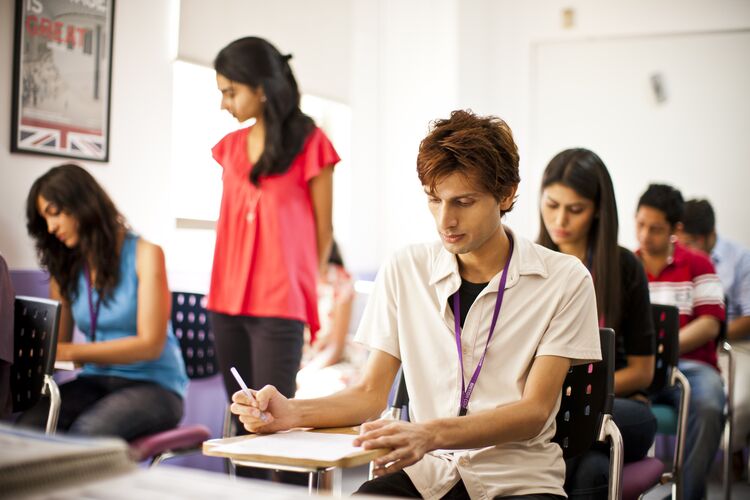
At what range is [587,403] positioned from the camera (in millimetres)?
1890

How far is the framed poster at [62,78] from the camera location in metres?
3.08

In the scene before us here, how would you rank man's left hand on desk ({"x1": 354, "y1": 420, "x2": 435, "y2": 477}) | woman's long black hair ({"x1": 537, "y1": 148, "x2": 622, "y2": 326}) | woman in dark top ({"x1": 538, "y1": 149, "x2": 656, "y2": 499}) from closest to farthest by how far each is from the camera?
man's left hand on desk ({"x1": 354, "y1": 420, "x2": 435, "y2": 477}), woman in dark top ({"x1": 538, "y1": 149, "x2": 656, "y2": 499}), woman's long black hair ({"x1": 537, "y1": 148, "x2": 622, "y2": 326})

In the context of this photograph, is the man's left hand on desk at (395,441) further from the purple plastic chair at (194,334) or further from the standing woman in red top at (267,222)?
the purple plastic chair at (194,334)

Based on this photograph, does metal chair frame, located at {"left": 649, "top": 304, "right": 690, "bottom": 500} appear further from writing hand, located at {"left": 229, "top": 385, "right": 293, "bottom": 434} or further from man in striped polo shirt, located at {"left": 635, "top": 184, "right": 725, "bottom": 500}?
writing hand, located at {"left": 229, "top": 385, "right": 293, "bottom": 434}

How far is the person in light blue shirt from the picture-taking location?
397cm

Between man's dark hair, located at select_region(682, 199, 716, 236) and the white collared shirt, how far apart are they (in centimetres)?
302

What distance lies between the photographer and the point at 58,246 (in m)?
2.89

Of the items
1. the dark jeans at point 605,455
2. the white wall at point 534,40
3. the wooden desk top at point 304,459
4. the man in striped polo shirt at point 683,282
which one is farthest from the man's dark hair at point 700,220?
the wooden desk top at point 304,459

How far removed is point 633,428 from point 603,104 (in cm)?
373

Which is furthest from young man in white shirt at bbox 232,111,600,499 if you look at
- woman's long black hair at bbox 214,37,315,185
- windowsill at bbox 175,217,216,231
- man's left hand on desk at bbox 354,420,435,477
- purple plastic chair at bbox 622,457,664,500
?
windowsill at bbox 175,217,216,231

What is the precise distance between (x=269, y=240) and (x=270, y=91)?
48 centimetres

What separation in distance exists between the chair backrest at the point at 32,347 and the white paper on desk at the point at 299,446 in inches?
44.3

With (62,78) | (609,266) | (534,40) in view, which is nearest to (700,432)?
(609,266)

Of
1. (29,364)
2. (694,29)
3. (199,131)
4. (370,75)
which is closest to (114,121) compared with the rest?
(199,131)
